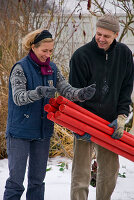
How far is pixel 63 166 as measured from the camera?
4.21m

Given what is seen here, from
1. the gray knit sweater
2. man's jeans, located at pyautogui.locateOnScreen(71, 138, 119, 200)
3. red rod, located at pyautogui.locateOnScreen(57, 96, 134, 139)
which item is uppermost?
the gray knit sweater

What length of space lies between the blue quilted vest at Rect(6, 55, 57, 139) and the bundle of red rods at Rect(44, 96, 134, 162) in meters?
0.14

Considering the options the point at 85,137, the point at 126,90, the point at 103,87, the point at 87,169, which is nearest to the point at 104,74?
the point at 103,87

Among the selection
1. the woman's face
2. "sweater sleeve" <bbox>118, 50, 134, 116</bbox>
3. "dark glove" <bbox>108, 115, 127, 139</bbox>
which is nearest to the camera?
the woman's face

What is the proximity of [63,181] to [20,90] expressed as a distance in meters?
1.93

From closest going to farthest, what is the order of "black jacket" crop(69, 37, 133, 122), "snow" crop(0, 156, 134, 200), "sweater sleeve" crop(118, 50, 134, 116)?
"black jacket" crop(69, 37, 133, 122) < "sweater sleeve" crop(118, 50, 134, 116) < "snow" crop(0, 156, 134, 200)

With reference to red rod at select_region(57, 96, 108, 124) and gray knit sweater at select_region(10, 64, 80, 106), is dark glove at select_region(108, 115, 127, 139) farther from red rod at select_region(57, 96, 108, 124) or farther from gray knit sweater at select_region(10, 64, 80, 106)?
gray knit sweater at select_region(10, 64, 80, 106)

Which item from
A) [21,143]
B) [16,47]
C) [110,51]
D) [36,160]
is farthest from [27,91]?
[16,47]

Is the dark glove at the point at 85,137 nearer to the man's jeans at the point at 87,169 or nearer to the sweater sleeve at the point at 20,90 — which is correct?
the man's jeans at the point at 87,169

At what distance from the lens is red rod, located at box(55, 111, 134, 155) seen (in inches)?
90.4

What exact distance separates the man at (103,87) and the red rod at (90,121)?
7 cm

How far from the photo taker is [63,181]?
3834 millimetres

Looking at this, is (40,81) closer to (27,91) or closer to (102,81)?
(27,91)

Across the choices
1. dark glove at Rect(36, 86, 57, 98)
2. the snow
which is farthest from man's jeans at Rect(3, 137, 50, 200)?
the snow
